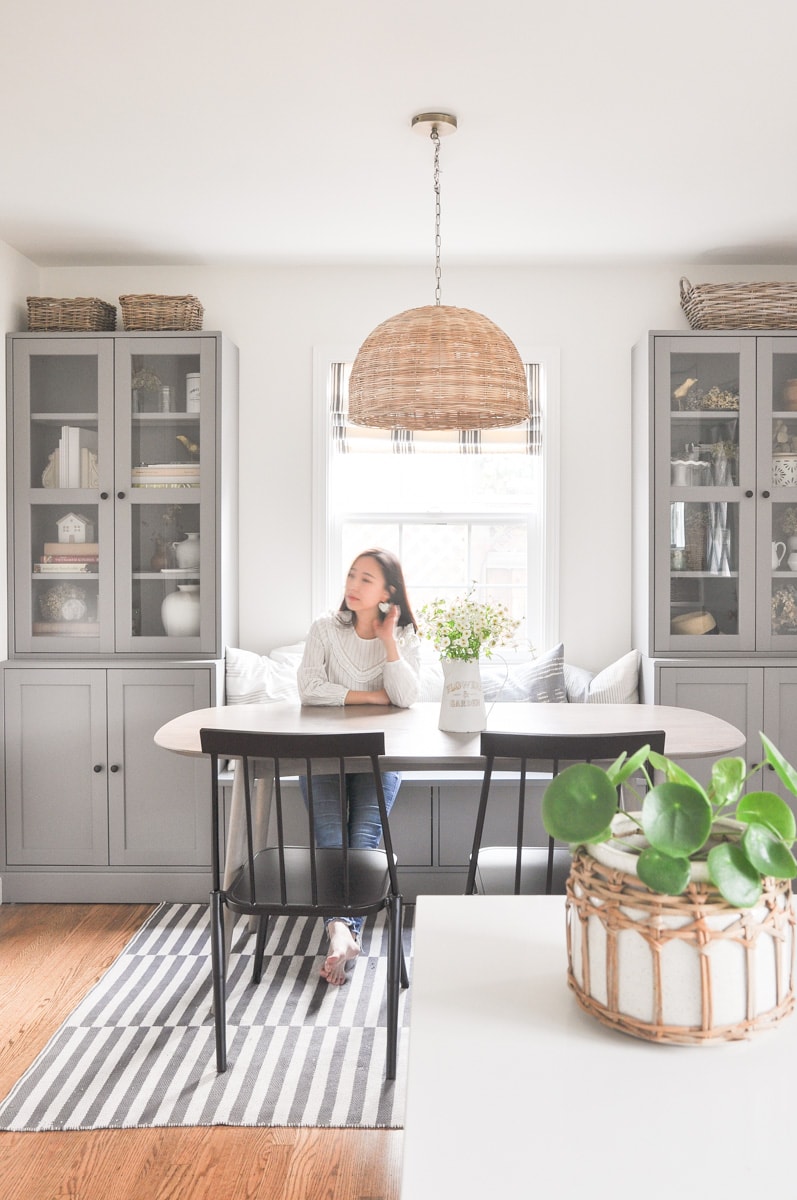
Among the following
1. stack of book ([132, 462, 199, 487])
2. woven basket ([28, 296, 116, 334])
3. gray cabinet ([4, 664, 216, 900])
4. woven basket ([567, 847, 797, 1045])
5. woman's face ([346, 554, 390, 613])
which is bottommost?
gray cabinet ([4, 664, 216, 900])

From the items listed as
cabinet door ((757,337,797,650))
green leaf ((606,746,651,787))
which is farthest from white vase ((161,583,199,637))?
green leaf ((606,746,651,787))

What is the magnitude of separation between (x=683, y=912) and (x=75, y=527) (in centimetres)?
340

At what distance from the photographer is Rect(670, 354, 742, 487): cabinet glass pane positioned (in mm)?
3758

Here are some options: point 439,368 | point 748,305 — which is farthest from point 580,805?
point 748,305

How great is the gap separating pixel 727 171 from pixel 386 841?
93.5 inches

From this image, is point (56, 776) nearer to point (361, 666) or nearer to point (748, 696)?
point (361, 666)

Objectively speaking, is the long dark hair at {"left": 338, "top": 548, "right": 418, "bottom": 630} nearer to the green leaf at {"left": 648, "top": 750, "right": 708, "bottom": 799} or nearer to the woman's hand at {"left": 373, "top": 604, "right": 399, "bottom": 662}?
the woman's hand at {"left": 373, "top": 604, "right": 399, "bottom": 662}

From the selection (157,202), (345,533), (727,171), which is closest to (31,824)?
(345,533)

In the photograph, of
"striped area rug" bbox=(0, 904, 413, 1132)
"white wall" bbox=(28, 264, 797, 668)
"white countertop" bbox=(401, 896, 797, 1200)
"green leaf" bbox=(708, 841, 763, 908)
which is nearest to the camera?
"white countertop" bbox=(401, 896, 797, 1200)

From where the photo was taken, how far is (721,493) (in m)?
3.75

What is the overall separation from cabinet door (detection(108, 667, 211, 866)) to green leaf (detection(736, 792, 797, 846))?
3.01 metres

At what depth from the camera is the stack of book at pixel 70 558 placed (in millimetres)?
3812

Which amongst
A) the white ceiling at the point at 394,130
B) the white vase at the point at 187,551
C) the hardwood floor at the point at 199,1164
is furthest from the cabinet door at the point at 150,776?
the white ceiling at the point at 394,130

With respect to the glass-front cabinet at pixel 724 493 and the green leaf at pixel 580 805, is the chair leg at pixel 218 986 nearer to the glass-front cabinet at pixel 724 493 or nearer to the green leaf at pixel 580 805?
the green leaf at pixel 580 805
